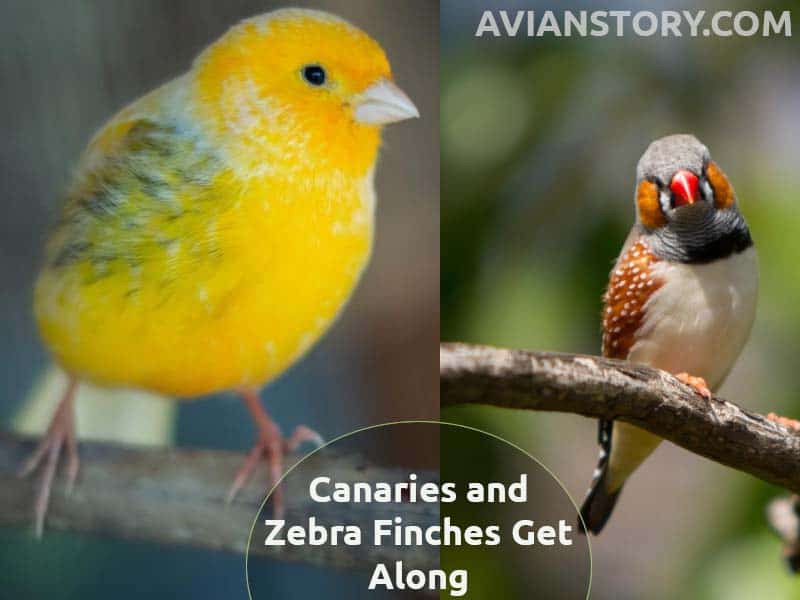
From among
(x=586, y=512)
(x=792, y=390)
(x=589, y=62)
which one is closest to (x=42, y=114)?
(x=589, y=62)

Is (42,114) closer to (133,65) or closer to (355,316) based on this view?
(133,65)

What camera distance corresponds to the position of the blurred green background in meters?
1.64

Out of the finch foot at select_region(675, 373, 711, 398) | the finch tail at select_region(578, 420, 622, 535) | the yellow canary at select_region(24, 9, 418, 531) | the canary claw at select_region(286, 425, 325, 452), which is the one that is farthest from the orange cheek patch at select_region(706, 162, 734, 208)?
the canary claw at select_region(286, 425, 325, 452)

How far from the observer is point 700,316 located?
1.61 meters

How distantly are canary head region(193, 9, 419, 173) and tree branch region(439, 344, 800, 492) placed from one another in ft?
1.45

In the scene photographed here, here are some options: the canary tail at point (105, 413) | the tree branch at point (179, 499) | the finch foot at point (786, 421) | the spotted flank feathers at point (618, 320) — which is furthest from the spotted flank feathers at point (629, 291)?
the canary tail at point (105, 413)

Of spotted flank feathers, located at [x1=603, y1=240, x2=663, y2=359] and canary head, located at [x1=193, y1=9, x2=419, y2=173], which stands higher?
canary head, located at [x1=193, y1=9, x2=419, y2=173]

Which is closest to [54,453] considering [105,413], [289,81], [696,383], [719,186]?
[105,413]

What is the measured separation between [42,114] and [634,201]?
104 cm

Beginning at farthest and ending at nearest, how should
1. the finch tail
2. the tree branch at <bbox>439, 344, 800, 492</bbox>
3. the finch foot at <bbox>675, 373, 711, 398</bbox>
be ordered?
1. the finch tail
2. the finch foot at <bbox>675, 373, 711, 398</bbox>
3. the tree branch at <bbox>439, 344, 800, 492</bbox>

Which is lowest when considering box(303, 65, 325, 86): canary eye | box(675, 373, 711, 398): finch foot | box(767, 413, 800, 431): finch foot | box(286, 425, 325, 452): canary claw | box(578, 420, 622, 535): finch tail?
box(578, 420, 622, 535): finch tail

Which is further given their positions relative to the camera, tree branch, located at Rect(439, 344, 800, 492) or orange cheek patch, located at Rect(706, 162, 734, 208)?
orange cheek patch, located at Rect(706, 162, 734, 208)

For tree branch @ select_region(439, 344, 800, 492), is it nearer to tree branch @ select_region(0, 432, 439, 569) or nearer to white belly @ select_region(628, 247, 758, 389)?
white belly @ select_region(628, 247, 758, 389)

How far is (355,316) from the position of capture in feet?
5.37
